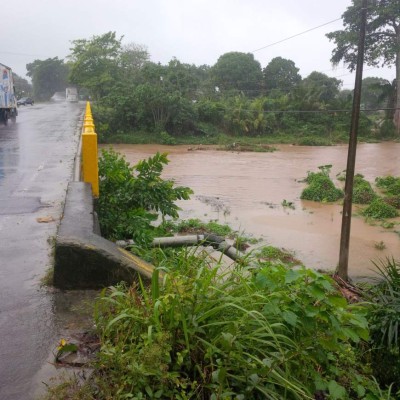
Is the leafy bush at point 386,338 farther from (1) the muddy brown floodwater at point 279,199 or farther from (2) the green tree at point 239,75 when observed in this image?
(2) the green tree at point 239,75

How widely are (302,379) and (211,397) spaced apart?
2.20 feet

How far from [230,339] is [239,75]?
51.1 meters

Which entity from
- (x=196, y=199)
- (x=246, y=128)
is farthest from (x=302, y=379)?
(x=246, y=128)

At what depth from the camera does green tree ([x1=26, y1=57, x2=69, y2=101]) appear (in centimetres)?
7738

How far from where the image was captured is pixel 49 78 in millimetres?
77688

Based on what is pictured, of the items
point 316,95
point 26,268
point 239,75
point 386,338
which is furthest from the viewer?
point 239,75

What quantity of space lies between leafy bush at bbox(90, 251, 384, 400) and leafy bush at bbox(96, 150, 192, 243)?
373 centimetres

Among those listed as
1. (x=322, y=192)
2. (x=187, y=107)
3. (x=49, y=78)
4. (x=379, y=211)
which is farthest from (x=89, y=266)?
(x=49, y=78)

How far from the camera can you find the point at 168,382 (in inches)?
99.7

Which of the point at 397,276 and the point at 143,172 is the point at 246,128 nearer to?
the point at 143,172

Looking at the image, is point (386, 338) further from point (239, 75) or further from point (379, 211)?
point (239, 75)

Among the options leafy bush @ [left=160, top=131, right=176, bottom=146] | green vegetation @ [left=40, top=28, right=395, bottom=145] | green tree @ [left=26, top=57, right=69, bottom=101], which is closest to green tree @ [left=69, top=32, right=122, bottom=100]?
green vegetation @ [left=40, top=28, right=395, bottom=145]

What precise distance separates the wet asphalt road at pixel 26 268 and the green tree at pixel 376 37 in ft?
102

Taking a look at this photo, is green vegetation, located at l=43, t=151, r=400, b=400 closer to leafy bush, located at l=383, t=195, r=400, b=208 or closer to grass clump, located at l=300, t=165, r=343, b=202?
grass clump, located at l=300, t=165, r=343, b=202
